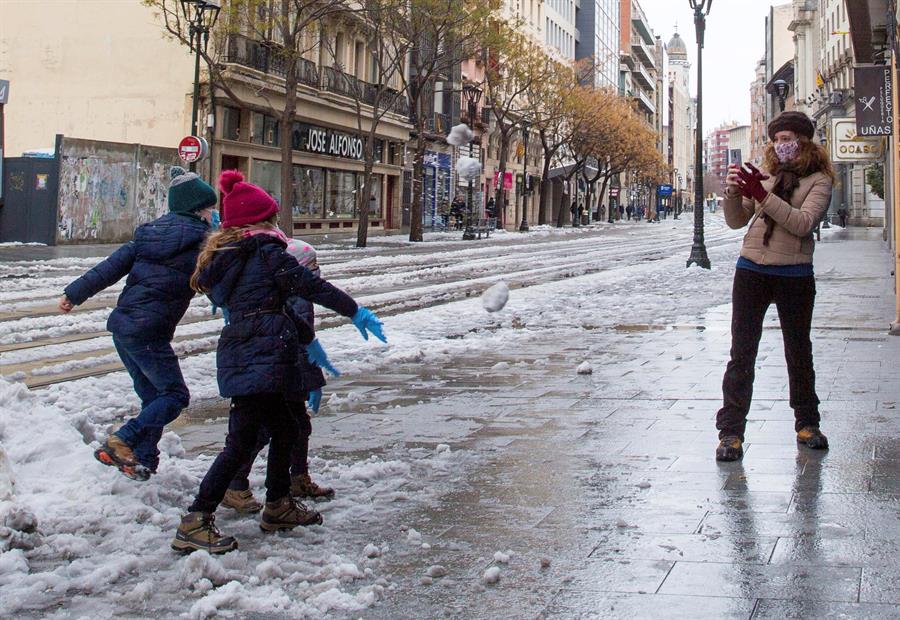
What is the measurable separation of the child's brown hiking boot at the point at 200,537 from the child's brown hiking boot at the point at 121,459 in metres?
0.82

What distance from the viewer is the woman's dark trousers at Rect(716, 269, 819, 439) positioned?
627 cm

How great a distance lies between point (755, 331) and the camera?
6.30m

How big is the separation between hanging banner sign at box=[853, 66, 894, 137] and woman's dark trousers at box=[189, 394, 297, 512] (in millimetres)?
13579

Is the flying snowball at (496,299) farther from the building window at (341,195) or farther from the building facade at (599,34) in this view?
the building facade at (599,34)

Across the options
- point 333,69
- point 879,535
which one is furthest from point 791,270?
point 333,69

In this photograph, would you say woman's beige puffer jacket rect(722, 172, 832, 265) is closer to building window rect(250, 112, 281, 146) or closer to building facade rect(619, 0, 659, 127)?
building window rect(250, 112, 281, 146)

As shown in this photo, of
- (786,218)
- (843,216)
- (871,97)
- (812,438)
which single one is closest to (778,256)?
(786,218)

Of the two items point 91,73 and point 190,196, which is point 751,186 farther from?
point 91,73

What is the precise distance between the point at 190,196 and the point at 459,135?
54.7 metres

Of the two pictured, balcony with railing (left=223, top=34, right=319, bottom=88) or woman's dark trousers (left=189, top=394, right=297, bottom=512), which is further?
balcony with railing (left=223, top=34, right=319, bottom=88)

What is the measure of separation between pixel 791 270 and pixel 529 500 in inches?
78.3

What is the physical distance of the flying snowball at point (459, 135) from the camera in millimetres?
59312

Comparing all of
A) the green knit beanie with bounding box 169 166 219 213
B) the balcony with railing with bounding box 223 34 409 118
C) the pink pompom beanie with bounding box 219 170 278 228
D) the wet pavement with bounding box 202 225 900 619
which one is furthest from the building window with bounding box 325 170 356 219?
the pink pompom beanie with bounding box 219 170 278 228

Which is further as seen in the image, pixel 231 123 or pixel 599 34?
pixel 599 34
